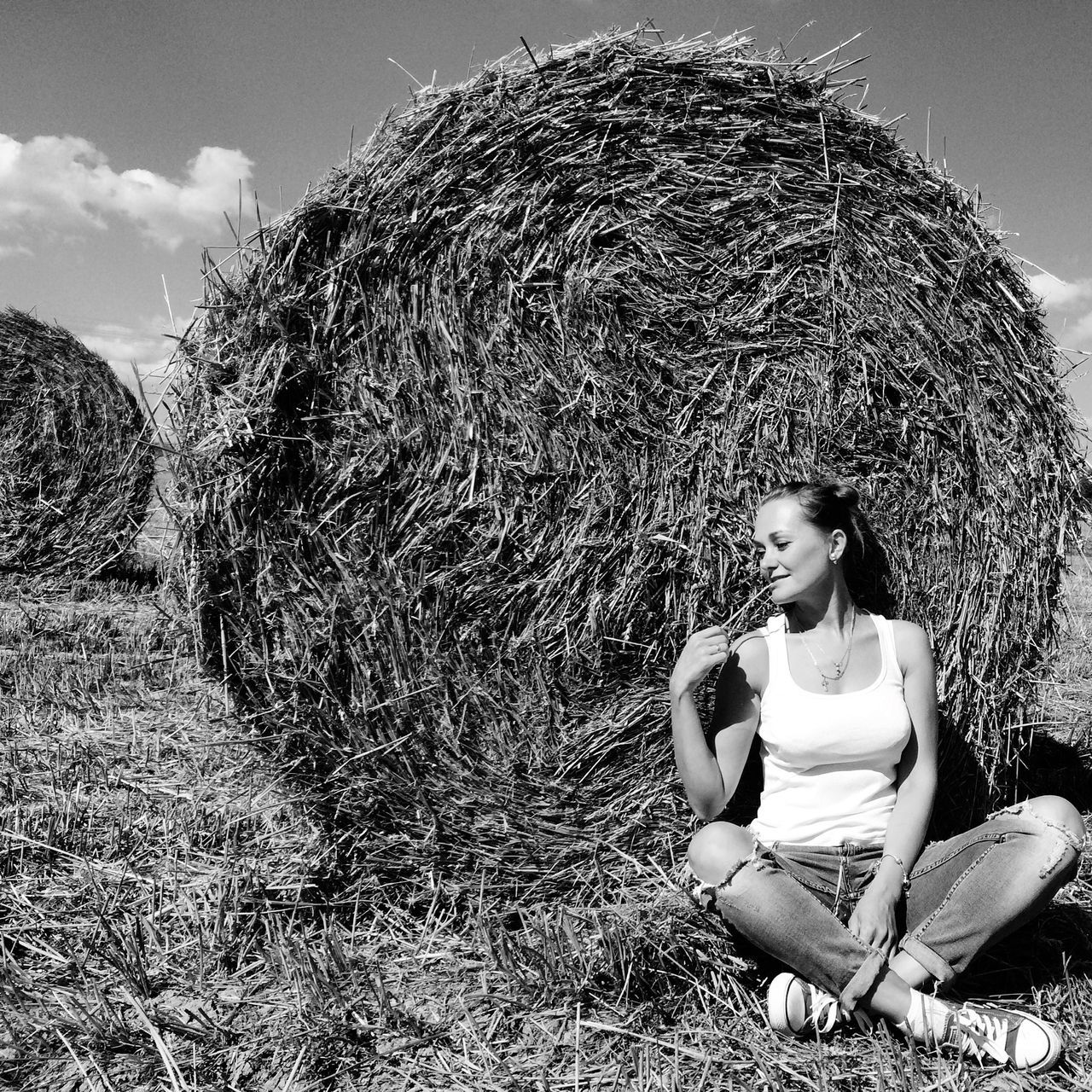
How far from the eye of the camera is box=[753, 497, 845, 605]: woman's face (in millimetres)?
2303

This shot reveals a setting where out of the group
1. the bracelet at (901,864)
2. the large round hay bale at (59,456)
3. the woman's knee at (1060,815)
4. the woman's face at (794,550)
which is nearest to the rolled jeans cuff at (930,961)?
the bracelet at (901,864)

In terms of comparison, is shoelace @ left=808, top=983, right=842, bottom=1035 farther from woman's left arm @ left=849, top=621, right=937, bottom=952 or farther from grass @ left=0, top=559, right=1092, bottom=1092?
woman's left arm @ left=849, top=621, right=937, bottom=952

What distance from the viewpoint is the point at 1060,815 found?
2.03 m

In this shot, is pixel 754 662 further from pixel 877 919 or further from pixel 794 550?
pixel 877 919

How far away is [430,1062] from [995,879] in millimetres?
1237

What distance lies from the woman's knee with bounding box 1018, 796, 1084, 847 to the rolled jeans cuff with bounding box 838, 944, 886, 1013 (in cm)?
47

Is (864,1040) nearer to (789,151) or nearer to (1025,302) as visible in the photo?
(1025,302)

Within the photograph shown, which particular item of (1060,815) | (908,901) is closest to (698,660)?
(908,901)

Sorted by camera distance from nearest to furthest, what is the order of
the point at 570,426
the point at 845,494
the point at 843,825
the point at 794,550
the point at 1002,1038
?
the point at 1002,1038 < the point at 843,825 < the point at 794,550 < the point at 845,494 < the point at 570,426

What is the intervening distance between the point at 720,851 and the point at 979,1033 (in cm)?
60

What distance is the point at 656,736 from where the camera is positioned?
8.36 feet

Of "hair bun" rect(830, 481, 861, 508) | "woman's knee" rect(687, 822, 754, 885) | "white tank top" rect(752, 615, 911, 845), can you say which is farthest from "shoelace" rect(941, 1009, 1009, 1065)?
"hair bun" rect(830, 481, 861, 508)

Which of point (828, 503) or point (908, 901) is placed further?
point (828, 503)

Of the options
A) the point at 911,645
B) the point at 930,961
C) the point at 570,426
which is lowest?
the point at 930,961
